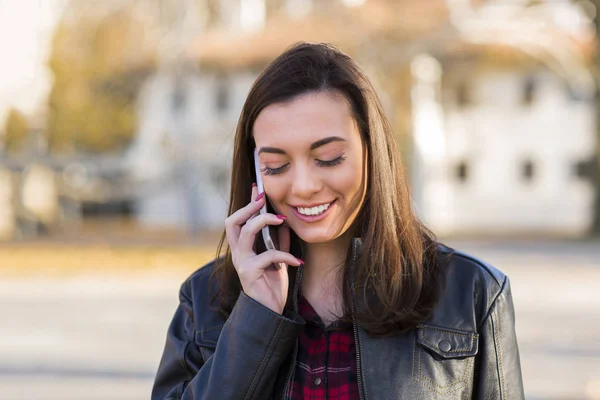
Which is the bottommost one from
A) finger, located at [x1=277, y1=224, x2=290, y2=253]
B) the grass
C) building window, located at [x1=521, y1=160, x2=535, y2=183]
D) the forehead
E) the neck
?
the grass

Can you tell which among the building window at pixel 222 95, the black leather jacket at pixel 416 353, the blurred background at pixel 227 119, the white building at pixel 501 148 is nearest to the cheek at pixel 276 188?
the black leather jacket at pixel 416 353

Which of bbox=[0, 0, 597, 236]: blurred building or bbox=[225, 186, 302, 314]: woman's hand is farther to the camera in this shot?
bbox=[0, 0, 597, 236]: blurred building

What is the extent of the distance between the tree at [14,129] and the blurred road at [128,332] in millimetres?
13135

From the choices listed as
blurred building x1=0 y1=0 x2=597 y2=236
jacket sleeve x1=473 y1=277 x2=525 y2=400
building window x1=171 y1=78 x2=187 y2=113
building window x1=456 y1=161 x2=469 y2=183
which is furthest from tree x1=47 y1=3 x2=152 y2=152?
jacket sleeve x1=473 y1=277 x2=525 y2=400

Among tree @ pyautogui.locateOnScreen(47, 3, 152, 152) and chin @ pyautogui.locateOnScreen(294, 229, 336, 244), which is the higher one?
tree @ pyautogui.locateOnScreen(47, 3, 152, 152)

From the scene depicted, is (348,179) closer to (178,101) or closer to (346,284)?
(346,284)

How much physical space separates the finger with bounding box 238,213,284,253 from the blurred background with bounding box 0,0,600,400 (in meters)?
14.4

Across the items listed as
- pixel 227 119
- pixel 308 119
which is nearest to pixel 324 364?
pixel 308 119

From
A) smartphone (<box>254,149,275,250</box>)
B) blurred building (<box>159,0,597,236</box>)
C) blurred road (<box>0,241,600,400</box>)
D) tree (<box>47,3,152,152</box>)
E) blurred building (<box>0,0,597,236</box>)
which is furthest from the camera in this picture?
blurred building (<box>159,0,597,236</box>)

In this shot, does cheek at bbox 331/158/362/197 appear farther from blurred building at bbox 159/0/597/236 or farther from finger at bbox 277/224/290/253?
blurred building at bbox 159/0/597/236

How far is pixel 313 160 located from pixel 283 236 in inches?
10.3

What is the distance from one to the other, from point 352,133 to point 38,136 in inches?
1142

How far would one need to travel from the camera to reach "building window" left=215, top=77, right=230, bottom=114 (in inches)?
1383

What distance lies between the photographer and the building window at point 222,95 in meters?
35.1
